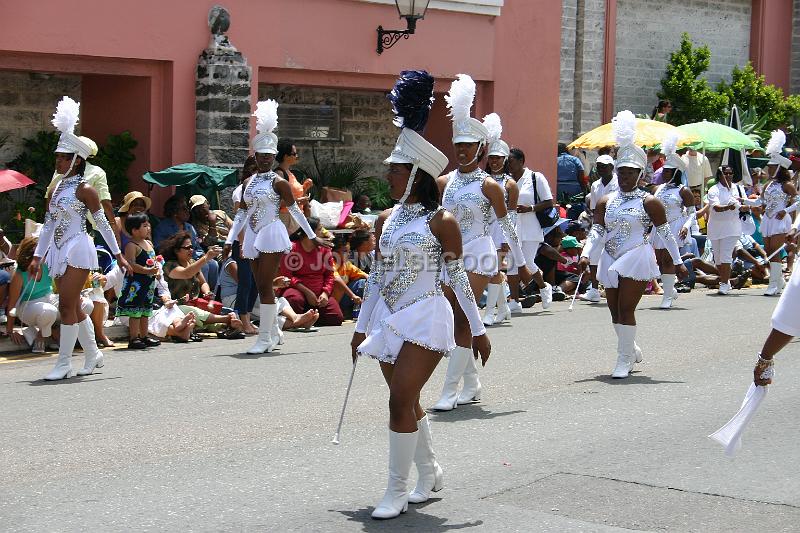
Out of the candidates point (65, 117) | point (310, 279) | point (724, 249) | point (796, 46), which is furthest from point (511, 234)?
point (796, 46)

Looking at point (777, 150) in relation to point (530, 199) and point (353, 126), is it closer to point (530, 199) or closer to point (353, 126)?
point (530, 199)

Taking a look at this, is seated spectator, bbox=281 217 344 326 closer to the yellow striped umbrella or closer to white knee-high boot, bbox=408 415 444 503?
white knee-high boot, bbox=408 415 444 503

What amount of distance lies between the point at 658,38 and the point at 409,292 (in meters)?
21.1

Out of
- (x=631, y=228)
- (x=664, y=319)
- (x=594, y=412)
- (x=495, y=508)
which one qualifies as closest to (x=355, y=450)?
(x=495, y=508)

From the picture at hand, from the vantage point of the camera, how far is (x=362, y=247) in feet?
51.9

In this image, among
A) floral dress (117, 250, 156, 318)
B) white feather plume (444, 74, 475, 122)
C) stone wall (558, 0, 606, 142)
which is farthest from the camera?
stone wall (558, 0, 606, 142)

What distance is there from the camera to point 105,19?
1559cm

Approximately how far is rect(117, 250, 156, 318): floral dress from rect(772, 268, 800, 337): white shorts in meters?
7.55

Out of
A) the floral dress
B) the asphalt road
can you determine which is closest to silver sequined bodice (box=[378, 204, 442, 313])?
the asphalt road

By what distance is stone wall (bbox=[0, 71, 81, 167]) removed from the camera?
52.5 feet

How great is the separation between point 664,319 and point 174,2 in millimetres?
6979

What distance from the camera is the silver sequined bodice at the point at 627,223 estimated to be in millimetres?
10836

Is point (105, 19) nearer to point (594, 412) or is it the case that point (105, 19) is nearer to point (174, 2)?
point (174, 2)

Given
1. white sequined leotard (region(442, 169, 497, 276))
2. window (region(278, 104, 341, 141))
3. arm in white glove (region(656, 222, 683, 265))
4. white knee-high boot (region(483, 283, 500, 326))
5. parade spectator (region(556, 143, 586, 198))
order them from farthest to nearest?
1. parade spectator (region(556, 143, 586, 198))
2. window (region(278, 104, 341, 141))
3. white knee-high boot (region(483, 283, 500, 326))
4. arm in white glove (region(656, 222, 683, 265))
5. white sequined leotard (region(442, 169, 497, 276))
